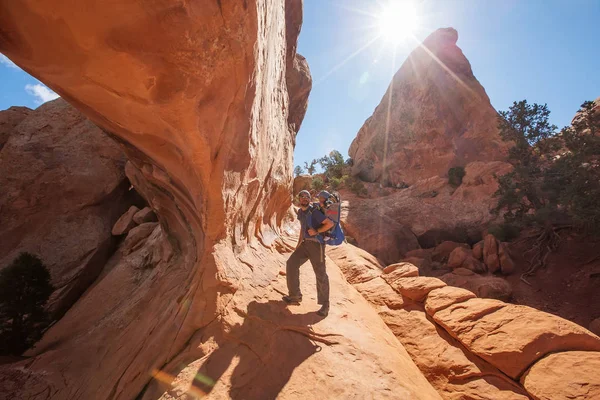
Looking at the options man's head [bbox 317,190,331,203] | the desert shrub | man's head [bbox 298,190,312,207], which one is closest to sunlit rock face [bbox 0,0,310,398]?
man's head [bbox 298,190,312,207]

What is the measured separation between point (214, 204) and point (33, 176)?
540 inches

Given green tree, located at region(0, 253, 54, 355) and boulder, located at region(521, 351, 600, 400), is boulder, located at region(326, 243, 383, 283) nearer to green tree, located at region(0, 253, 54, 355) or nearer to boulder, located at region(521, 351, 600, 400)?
boulder, located at region(521, 351, 600, 400)

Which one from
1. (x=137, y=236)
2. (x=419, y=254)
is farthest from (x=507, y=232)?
(x=137, y=236)

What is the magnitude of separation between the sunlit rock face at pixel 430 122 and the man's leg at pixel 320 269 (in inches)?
1233

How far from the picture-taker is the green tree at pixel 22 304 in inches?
311

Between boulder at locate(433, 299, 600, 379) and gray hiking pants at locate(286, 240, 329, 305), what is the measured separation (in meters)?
2.72

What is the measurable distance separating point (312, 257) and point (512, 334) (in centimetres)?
361

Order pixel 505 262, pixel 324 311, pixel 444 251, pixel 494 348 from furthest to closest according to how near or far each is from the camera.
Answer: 1. pixel 444 251
2. pixel 505 262
3. pixel 324 311
4. pixel 494 348

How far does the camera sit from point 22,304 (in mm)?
8383

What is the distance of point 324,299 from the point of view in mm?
4938

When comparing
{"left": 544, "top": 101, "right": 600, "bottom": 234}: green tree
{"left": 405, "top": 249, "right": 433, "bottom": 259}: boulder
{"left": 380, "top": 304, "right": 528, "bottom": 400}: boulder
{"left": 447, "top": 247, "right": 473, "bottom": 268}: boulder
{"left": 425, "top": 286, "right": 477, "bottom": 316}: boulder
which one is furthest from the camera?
{"left": 405, "top": 249, "right": 433, "bottom": 259}: boulder

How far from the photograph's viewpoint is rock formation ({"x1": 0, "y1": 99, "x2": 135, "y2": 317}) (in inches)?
450

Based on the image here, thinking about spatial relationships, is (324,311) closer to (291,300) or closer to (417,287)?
(291,300)

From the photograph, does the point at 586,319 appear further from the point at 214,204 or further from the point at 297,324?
the point at 214,204
